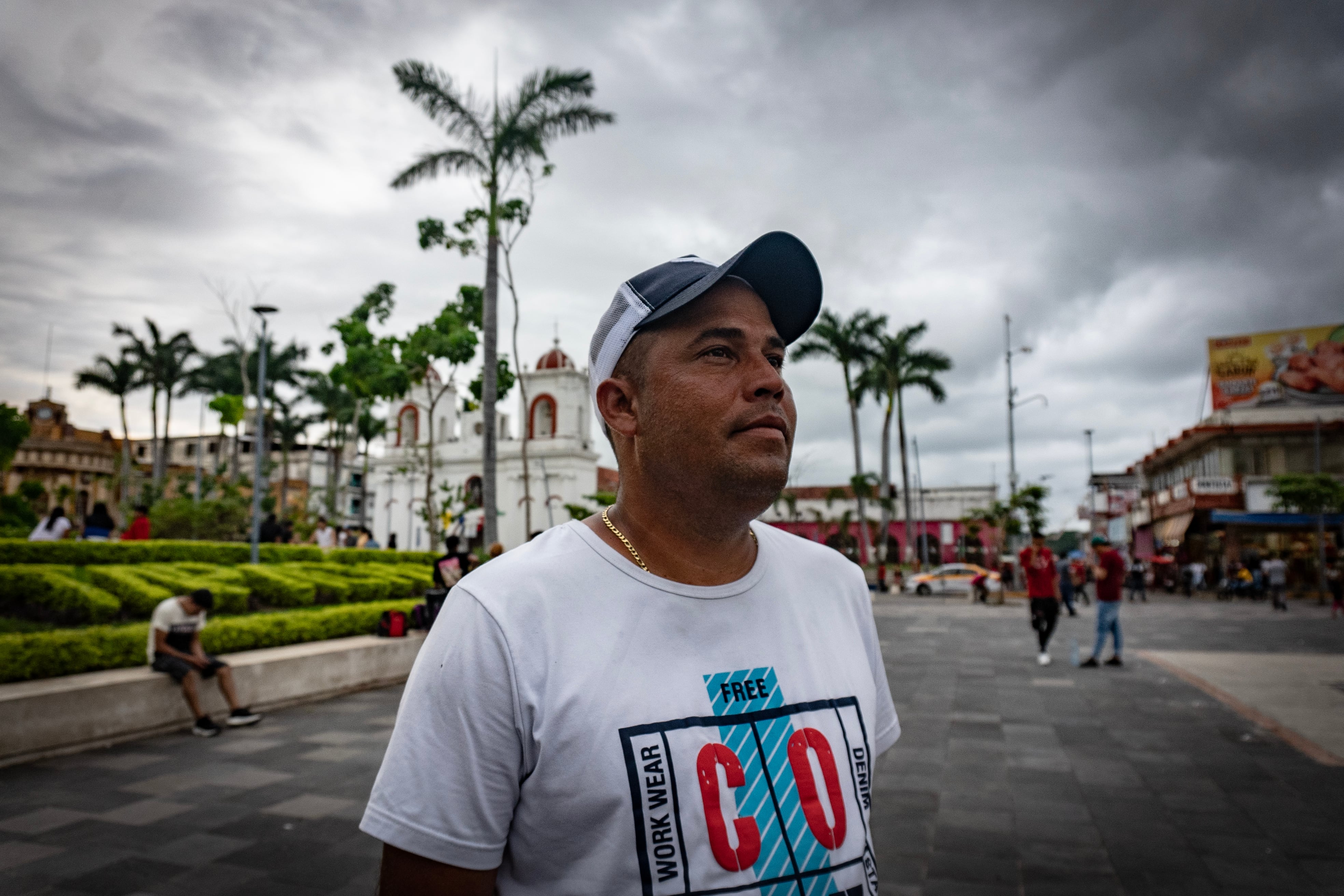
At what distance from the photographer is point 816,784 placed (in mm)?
1363

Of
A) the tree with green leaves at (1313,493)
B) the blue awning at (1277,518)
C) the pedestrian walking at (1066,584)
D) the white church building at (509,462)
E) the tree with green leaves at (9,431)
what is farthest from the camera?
the white church building at (509,462)

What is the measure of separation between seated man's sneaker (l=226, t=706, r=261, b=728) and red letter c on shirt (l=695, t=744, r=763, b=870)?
7593 mm

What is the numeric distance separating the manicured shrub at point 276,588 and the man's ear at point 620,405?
37.2ft

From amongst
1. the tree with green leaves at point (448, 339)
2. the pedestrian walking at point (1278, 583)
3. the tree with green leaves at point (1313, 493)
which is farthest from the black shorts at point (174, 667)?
the tree with green leaves at point (1313, 493)

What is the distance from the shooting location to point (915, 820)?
492 centimetres

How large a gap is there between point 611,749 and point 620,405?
24.0 inches

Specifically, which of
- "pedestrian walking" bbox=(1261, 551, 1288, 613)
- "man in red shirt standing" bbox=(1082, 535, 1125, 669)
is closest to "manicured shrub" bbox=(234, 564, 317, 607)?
"man in red shirt standing" bbox=(1082, 535, 1125, 669)

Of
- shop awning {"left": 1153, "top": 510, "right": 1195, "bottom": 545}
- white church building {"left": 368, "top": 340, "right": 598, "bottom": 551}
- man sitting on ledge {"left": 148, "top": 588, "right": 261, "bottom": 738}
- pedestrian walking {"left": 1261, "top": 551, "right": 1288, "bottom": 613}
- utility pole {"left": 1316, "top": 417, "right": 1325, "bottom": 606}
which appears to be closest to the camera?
man sitting on ledge {"left": 148, "top": 588, "right": 261, "bottom": 738}

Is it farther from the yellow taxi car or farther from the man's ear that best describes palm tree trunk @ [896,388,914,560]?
the man's ear

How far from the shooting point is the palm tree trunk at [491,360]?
15.6 metres

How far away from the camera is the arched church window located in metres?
43.4

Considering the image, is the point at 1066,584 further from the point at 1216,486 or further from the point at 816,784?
the point at 1216,486

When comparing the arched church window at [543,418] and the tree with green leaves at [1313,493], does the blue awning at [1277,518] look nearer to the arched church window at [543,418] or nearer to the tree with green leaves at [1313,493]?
the tree with green leaves at [1313,493]

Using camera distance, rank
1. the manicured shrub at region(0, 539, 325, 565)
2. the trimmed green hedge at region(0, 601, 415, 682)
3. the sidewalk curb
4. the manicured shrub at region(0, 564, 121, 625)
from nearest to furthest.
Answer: the sidewalk curb < the trimmed green hedge at region(0, 601, 415, 682) < the manicured shrub at region(0, 564, 121, 625) < the manicured shrub at region(0, 539, 325, 565)
